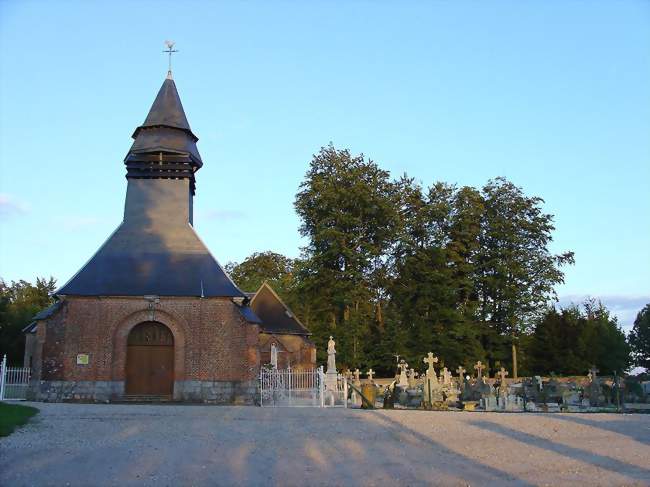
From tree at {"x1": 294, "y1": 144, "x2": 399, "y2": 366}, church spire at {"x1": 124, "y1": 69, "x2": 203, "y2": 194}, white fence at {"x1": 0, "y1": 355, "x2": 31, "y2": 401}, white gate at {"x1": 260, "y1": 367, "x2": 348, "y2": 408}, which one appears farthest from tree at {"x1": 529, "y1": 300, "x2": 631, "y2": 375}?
white fence at {"x1": 0, "y1": 355, "x2": 31, "y2": 401}

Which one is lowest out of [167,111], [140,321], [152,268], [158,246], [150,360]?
[150,360]

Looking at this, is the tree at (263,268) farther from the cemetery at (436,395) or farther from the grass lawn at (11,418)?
the grass lawn at (11,418)

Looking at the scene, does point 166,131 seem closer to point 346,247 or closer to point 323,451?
point 346,247

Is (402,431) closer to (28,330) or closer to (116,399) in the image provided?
(116,399)

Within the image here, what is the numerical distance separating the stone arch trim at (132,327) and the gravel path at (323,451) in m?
8.10

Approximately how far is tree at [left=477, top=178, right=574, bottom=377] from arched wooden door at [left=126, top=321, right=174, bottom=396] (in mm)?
21759

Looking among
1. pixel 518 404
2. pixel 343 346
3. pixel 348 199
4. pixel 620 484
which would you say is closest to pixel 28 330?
pixel 343 346

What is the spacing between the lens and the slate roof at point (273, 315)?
1339 inches

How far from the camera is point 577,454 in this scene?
9266 mm

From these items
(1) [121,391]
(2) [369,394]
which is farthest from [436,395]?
(1) [121,391]

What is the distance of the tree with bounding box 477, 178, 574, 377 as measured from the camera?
37.8m

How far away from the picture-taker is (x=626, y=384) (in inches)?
830

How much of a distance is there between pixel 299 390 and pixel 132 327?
6.80 m

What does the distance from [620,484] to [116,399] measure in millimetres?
18831
